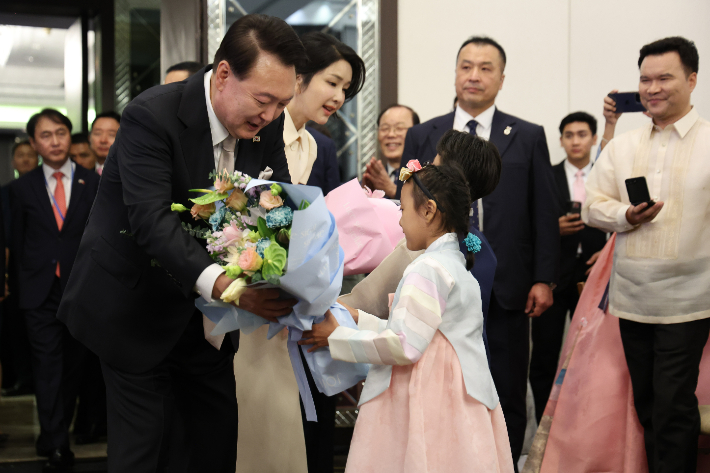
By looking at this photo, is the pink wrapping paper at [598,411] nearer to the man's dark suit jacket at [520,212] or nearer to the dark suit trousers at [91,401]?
the man's dark suit jacket at [520,212]

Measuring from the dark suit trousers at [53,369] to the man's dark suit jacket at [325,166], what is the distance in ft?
5.90

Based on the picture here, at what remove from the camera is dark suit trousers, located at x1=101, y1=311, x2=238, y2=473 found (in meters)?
1.90

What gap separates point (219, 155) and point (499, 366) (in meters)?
1.61

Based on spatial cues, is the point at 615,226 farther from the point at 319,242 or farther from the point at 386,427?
the point at 319,242

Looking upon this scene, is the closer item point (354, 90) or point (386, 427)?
point (386, 427)

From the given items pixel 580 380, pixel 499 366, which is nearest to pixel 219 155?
pixel 499 366

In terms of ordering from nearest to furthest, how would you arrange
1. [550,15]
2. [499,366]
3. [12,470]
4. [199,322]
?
[199,322] < [499,366] < [12,470] < [550,15]

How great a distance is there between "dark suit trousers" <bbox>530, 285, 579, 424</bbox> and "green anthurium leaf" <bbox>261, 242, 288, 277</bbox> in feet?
8.80

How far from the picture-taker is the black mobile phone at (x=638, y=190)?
2701 mm

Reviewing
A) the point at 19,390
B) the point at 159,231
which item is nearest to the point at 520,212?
the point at 159,231

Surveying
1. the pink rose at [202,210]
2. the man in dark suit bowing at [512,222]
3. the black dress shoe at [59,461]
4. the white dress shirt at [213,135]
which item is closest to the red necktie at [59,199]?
the black dress shoe at [59,461]

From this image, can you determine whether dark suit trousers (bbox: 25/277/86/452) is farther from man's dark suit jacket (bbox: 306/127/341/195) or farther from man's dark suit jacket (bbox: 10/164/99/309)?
man's dark suit jacket (bbox: 306/127/341/195)

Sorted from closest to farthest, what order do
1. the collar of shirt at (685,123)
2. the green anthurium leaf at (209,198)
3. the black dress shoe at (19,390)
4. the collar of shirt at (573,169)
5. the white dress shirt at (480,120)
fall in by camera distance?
the green anthurium leaf at (209,198) → the collar of shirt at (685,123) → the white dress shirt at (480,120) → the collar of shirt at (573,169) → the black dress shoe at (19,390)

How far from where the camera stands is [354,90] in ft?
9.29
